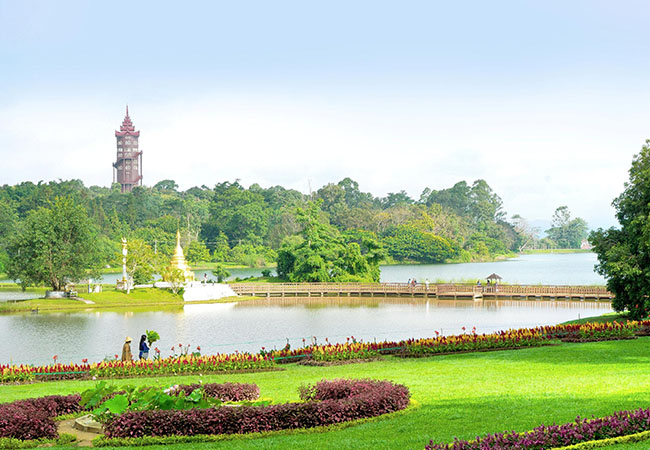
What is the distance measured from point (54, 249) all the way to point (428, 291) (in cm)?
2782

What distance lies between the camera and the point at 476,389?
14758mm

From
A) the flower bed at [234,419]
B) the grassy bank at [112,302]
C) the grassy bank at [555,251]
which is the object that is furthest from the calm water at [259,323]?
the grassy bank at [555,251]

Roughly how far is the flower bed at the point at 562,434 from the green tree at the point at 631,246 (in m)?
21.4

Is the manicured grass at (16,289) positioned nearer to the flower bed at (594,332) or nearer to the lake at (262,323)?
the lake at (262,323)

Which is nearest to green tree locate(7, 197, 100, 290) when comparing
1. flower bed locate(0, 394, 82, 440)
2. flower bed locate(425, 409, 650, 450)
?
flower bed locate(0, 394, 82, 440)

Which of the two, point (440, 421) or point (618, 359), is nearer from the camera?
point (440, 421)

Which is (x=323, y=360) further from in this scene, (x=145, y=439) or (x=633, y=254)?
(x=633, y=254)

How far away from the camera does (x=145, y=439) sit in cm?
1111

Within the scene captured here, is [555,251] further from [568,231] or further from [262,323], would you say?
[262,323]

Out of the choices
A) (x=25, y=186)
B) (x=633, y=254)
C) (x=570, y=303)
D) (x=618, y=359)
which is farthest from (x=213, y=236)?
(x=618, y=359)

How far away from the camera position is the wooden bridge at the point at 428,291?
170 ft

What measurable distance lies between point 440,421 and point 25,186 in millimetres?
110890

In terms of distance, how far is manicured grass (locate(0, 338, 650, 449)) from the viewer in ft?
35.4

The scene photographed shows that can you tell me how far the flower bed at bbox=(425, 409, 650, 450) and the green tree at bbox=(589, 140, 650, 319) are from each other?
2142 cm
